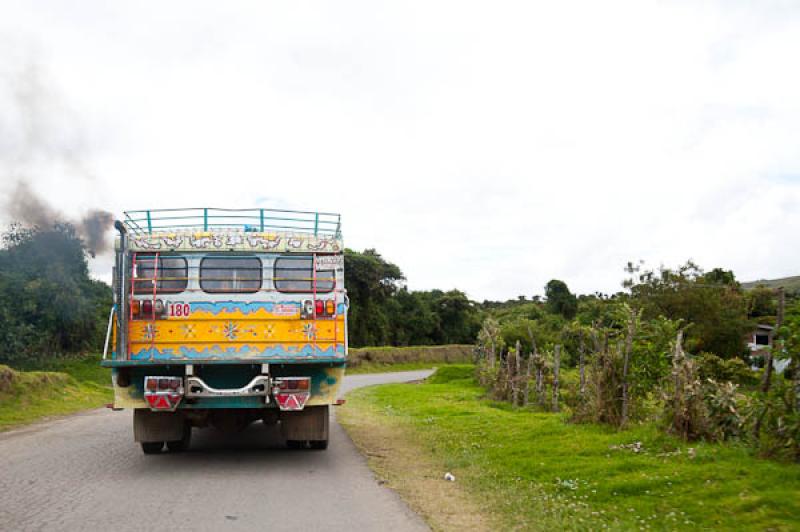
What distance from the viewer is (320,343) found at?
33.3 feet

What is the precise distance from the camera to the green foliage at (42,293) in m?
24.8

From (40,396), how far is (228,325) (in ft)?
38.2

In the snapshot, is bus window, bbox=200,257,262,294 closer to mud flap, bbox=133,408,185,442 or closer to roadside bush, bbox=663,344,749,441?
mud flap, bbox=133,408,185,442

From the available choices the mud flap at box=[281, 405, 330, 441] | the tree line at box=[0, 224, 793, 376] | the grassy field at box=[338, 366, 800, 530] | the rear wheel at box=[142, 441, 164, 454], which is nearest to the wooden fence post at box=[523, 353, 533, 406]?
the tree line at box=[0, 224, 793, 376]

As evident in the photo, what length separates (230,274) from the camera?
10344 millimetres

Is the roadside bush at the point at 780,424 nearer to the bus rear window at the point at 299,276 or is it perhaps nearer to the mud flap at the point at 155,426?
the bus rear window at the point at 299,276

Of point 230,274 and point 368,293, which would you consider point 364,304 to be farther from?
point 230,274

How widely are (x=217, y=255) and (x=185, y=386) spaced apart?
2.03 metres

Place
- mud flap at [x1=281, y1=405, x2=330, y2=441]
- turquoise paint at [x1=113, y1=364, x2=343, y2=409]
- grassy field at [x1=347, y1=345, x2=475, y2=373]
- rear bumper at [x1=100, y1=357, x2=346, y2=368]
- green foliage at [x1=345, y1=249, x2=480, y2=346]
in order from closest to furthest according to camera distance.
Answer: rear bumper at [x1=100, y1=357, x2=346, y2=368] → turquoise paint at [x1=113, y1=364, x2=343, y2=409] → mud flap at [x1=281, y1=405, x2=330, y2=441] → grassy field at [x1=347, y1=345, x2=475, y2=373] → green foliage at [x1=345, y1=249, x2=480, y2=346]

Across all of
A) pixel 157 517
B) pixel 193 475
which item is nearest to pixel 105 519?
pixel 157 517

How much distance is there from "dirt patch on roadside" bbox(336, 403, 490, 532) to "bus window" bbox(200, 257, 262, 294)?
3176mm

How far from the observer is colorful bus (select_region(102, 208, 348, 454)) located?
9484mm

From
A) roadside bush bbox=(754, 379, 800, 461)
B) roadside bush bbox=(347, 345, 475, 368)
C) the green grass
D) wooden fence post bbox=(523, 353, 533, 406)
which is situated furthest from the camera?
roadside bush bbox=(347, 345, 475, 368)

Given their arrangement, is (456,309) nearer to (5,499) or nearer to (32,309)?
(32,309)
